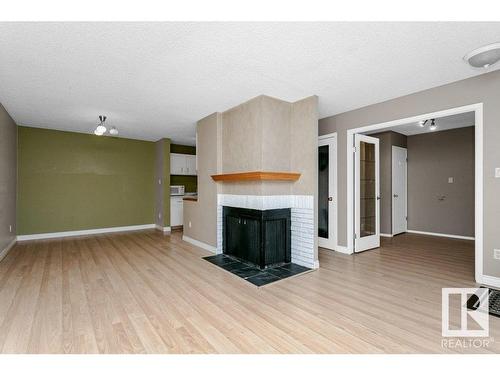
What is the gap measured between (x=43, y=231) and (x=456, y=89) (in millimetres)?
8070

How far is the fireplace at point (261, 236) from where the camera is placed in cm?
358

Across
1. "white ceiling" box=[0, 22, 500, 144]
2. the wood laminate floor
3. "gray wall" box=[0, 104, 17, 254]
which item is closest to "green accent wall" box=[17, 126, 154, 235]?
"gray wall" box=[0, 104, 17, 254]

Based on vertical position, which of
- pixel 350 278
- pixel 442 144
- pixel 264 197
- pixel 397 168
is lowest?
pixel 350 278

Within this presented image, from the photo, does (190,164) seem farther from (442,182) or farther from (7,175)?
(442,182)

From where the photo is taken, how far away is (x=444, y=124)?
5.51 metres

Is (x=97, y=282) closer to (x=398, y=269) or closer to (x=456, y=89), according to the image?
(x=398, y=269)

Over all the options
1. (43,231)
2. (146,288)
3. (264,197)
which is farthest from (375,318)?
(43,231)

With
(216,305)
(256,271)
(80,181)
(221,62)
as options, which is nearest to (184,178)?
(80,181)

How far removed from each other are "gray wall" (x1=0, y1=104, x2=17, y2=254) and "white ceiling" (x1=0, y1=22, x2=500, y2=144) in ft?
1.62

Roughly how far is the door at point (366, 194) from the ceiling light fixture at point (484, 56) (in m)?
1.97

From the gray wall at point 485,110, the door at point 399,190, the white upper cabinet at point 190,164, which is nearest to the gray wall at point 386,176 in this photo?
the door at point 399,190

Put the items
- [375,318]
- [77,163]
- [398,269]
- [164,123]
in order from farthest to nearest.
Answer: [77,163] < [164,123] < [398,269] < [375,318]

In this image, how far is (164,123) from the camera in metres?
5.37

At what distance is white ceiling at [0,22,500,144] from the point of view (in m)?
2.14
